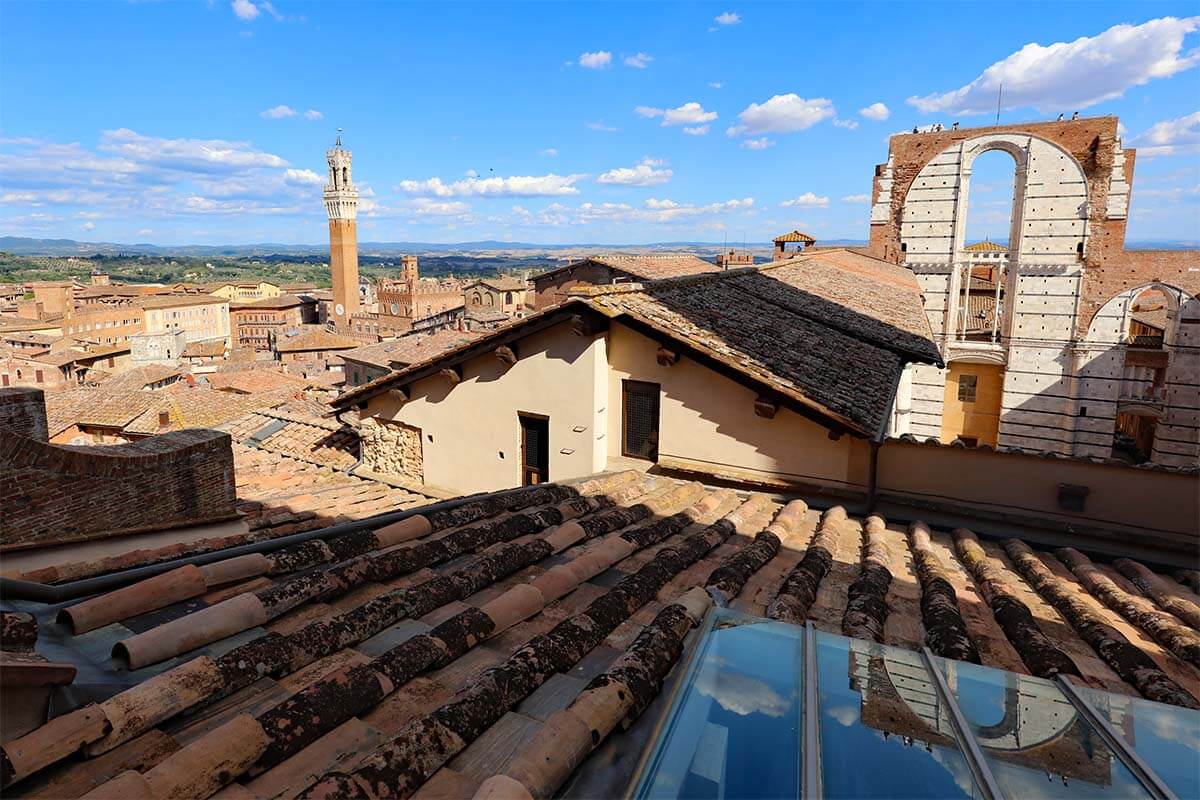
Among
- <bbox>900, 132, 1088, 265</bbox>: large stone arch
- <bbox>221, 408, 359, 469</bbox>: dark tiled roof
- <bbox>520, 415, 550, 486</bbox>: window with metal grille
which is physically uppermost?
<bbox>900, 132, 1088, 265</bbox>: large stone arch

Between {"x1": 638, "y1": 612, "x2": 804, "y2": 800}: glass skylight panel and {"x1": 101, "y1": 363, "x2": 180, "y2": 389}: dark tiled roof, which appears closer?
{"x1": 638, "y1": 612, "x2": 804, "y2": 800}: glass skylight panel

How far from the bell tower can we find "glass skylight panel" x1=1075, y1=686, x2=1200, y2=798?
3276 inches

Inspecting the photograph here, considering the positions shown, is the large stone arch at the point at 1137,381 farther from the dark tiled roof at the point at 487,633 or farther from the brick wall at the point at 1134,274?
the dark tiled roof at the point at 487,633

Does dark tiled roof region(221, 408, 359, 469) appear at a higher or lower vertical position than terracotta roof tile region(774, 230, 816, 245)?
lower

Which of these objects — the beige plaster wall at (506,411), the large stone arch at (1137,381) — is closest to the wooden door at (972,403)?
the large stone arch at (1137,381)

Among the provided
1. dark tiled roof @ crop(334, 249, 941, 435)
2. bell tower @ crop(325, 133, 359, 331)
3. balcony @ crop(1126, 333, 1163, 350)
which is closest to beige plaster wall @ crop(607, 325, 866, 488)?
dark tiled roof @ crop(334, 249, 941, 435)

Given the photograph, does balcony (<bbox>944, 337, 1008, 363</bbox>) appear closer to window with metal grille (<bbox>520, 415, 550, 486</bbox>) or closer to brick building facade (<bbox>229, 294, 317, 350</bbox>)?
window with metal grille (<bbox>520, 415, 550, 486</bbox>)

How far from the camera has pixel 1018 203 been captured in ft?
74.6

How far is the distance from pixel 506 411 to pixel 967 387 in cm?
2166

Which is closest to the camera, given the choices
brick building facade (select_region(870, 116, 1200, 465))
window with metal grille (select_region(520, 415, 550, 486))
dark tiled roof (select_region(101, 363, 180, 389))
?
window with metal grille (select_region(520, 415, 550, 486))

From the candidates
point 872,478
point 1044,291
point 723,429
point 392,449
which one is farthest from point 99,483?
point 1044,291

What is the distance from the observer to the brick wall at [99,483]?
6.55 m

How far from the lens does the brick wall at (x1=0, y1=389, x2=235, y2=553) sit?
6.55 m

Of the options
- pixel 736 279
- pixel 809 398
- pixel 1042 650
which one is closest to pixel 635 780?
pixel 1042 650
